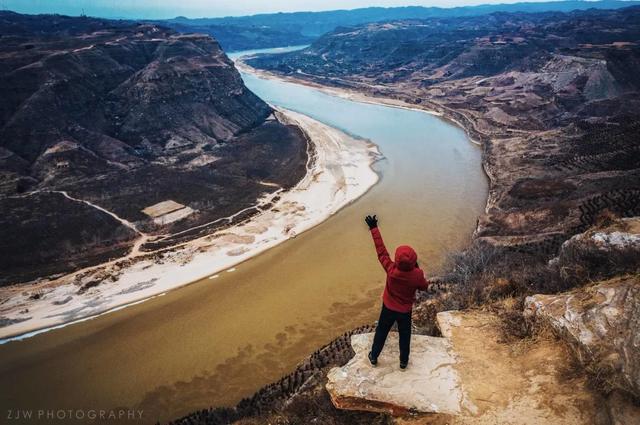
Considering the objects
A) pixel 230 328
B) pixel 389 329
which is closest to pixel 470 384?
pixel 389 329

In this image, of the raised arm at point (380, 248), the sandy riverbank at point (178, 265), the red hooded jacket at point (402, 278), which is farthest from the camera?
the sandy riverbank at point (178, 265)

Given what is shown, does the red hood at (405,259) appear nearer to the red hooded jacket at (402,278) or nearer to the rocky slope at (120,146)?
the red hooded jacket at (402,278)

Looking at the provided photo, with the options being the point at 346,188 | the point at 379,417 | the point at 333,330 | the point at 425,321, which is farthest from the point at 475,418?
the point at 346,188

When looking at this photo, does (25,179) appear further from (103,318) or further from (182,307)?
(182,307)

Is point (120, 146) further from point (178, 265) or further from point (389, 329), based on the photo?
point (389, 329)

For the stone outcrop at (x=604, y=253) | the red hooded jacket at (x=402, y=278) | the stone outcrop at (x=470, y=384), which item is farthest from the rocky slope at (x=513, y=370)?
the red hooded jacket at (x=402, y=278)

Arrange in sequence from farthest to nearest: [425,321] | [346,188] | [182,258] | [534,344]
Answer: [346,188]
[182,258]
[425,321]
[534,344]

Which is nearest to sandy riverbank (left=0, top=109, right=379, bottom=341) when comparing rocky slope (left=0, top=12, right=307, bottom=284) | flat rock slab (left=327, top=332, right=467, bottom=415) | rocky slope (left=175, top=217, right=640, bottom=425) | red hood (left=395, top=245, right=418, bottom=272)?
rocky slope (left=0, top=12, right=307, bottom=284)
